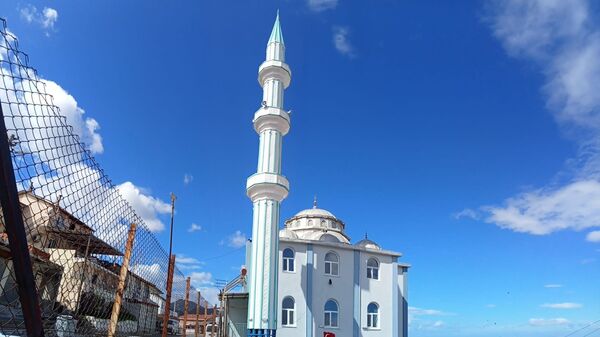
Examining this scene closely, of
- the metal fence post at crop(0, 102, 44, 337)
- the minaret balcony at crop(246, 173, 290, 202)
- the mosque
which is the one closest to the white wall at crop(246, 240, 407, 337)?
the mosque

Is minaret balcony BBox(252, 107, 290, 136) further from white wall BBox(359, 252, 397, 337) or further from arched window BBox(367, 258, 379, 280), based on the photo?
arched window BBox(367, 258, 379, 280)

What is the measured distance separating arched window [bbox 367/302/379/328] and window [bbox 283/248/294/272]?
4.91 m

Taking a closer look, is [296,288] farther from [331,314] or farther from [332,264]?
[332,264]

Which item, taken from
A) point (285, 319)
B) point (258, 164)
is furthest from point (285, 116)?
point (285, 319)

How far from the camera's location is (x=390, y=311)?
26.8 m

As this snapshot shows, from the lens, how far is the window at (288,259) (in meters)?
25.2

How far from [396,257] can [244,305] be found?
29.8 ft

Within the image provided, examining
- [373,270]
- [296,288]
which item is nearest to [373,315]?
[373,270]

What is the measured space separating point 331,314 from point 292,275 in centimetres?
297

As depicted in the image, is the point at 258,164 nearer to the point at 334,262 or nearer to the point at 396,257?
the point at 334,262

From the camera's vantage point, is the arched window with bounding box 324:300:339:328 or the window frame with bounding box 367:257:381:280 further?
the window frame with bounding box 367:257:381:280

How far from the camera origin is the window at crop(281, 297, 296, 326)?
24406mm

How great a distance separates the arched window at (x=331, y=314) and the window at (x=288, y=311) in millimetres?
1845

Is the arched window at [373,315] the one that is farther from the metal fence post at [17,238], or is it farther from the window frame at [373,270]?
the metal fence post at [17,238]
